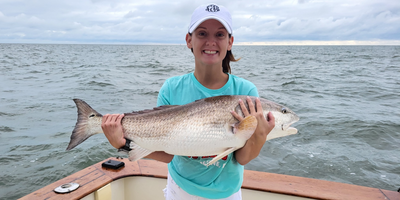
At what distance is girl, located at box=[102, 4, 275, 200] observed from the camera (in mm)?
2111

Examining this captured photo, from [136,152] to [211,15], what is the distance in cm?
124

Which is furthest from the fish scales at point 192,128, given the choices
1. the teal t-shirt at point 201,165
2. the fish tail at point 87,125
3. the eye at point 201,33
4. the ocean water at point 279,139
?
the ocean water at point 279,139

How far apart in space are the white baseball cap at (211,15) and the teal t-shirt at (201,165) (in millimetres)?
463

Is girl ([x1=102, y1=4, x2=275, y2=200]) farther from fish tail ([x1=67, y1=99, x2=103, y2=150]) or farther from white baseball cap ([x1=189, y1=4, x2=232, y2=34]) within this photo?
fish tail ([x1=67, y1=99, x2=103, y2=150])

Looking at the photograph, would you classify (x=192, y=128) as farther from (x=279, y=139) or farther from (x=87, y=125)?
(x=279, y=139)

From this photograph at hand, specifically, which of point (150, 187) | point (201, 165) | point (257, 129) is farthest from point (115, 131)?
point (150, 187)

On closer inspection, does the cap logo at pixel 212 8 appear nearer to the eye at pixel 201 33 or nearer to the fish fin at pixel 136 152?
the eye at pixel 201 33

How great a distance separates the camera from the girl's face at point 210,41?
2.17 m

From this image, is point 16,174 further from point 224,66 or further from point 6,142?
point 224,66

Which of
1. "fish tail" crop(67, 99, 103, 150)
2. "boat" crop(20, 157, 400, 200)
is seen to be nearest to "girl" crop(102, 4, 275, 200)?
"fish tail" crop(67, 99, 103, 150)

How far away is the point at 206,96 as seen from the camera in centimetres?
231

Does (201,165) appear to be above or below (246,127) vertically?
below

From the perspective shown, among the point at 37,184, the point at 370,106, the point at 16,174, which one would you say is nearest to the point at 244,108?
the point at 37,184

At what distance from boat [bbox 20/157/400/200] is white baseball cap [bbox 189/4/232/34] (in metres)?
2.05
